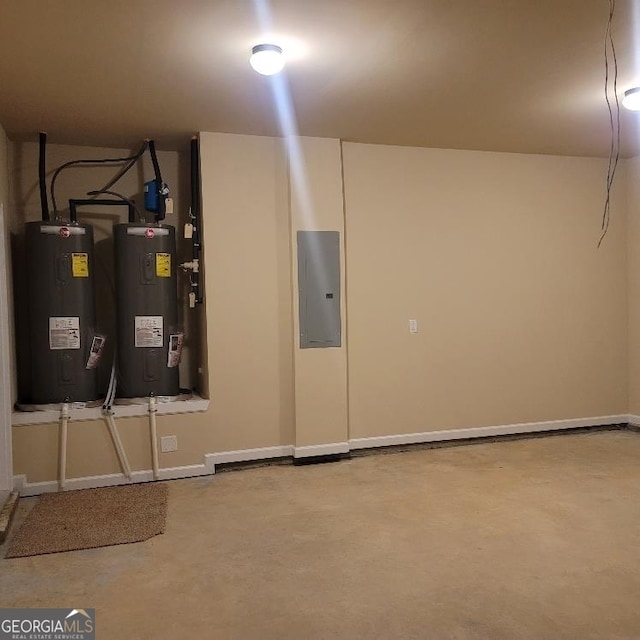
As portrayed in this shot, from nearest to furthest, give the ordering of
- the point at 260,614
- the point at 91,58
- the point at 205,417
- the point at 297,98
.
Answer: the point at 260,614, the point at 91,58, the point at 297,98, the point at 205,417

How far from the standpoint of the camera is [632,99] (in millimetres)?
3604

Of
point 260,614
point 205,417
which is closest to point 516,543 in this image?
point 260,614

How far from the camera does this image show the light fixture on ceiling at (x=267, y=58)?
109 inches

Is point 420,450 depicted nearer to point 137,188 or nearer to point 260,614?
point 260,614

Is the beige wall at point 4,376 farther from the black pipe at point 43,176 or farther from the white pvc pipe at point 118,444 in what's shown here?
the white pvc pipe at point 118,444

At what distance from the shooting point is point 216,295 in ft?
13.8

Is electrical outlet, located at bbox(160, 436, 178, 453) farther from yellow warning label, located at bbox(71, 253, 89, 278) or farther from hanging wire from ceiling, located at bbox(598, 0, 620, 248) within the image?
hanging wire from ceiling, located at bbox(598, 0, 620, 248)

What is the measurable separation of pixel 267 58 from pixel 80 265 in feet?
6.50

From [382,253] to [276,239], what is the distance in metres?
0.90

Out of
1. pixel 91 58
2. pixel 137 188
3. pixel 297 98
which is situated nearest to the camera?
pixel 91 58

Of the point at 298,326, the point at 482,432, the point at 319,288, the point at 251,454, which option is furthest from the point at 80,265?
the point at 482,432

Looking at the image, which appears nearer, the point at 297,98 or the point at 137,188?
the point at 297,98

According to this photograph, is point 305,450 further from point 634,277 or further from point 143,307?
point 634,277

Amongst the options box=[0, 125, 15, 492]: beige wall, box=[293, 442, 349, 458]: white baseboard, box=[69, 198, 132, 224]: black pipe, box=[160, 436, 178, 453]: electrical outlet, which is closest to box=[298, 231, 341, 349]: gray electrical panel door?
box=[293, 442, 349, 458]: white baseboard
